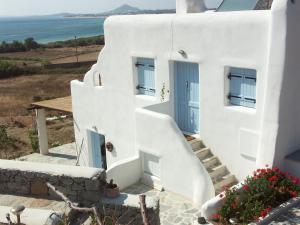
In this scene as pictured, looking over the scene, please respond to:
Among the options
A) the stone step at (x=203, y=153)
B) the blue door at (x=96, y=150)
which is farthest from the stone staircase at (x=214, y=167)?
the blue door at (x=96, y=150)

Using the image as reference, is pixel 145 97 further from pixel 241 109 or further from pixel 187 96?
pixel 241 109

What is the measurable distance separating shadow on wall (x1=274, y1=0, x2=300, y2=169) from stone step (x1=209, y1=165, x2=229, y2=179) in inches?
84.6

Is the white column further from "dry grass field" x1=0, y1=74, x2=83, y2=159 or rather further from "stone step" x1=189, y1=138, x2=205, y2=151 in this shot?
"stone step" x1=189, y1=138, x2=205, y2=151

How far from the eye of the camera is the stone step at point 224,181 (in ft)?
39.0

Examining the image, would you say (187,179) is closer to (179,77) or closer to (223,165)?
(223,165)

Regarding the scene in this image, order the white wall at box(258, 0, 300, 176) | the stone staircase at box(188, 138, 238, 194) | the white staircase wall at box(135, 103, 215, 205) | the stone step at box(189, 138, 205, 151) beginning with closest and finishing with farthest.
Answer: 1. the white wall at box(258, 0, 300, 176)
2. the white staircase wall at box(135, 103, 215, 205)
3. the stone staircase at box(188, 138, 238, 194)
4. the stone step at box(189, 138, 205, 151)

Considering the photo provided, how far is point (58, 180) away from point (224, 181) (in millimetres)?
5318

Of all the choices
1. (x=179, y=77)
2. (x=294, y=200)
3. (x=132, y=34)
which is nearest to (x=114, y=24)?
(x=132, y=34)

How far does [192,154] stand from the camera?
11797 mm

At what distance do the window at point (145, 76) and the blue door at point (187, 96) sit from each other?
1185mm

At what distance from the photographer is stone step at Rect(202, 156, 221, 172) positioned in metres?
12.6

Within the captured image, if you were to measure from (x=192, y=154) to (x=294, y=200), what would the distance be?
3.10 m

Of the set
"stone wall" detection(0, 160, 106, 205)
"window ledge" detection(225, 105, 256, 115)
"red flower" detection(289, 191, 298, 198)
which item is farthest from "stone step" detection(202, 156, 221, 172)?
"stone wall" detection(0, 160, 106, 205)

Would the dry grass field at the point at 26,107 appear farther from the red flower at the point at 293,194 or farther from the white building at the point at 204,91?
the red flower at the point at 293,194
